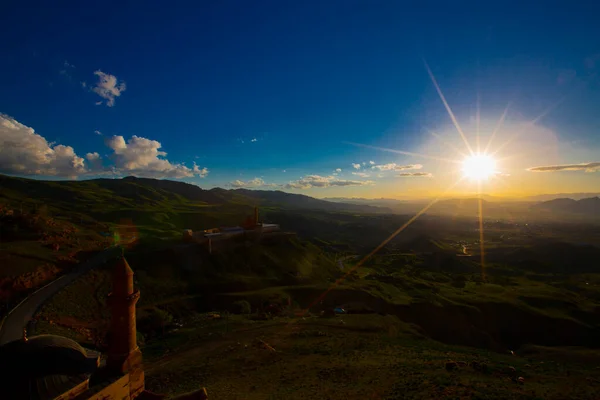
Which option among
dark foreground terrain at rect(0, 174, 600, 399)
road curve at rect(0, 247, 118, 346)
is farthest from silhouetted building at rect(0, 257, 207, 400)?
road curve at rect(0, 247, 118, 346)

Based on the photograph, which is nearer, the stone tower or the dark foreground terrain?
the stone tower

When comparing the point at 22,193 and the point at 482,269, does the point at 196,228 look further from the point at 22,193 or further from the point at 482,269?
the point at 482,269

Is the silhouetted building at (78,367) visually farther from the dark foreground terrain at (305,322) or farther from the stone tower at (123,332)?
the dark foreground terrain at (305,322)

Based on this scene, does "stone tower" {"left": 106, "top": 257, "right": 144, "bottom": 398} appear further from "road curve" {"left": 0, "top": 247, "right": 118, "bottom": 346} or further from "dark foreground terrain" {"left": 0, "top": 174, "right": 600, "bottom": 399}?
"road curve" {"left": 0, "top": 247, "right": 118, "bottom": 346}

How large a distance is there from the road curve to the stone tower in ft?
49.3

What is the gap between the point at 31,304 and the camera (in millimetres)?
27875

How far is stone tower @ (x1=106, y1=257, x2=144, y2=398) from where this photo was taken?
11562 millimetres

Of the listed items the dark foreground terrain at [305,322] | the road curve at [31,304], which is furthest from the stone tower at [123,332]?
the road curve at [31,304]

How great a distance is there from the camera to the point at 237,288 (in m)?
42.8

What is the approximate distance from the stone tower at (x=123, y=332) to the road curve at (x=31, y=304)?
591 inches

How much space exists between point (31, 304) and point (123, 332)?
78.2 ft

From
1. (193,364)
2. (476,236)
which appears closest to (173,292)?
(193,364)

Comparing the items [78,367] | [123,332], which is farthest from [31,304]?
[78,367]

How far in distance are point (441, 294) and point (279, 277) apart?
1030 inches
